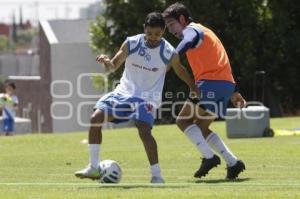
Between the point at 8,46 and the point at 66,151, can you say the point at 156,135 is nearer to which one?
the point at 66,151

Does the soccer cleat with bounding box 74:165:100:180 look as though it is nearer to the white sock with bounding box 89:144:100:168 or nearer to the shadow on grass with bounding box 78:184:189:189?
the white sock with bounding box 89:144:100:168

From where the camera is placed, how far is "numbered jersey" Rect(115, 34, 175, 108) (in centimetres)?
1090

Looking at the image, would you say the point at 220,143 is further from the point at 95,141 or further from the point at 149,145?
the point at 95,141

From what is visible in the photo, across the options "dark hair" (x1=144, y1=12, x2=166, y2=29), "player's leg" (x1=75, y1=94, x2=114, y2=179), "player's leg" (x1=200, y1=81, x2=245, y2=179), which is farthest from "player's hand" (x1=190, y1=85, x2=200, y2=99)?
"player's leg" (x1=75, y1=94, x2=114, y2=179)

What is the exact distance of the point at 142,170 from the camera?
42.6 feet

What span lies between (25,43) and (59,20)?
94573mm

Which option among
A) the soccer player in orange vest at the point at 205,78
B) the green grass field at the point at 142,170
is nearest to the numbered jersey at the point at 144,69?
the soccer player in orange vest at the point at 205,78

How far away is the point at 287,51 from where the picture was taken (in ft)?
151

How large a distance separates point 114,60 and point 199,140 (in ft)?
5.34

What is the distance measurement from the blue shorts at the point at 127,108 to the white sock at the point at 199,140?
0.96 metres

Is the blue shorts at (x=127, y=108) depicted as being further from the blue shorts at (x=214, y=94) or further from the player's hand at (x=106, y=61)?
the blue shorts at (x=214, y=94)

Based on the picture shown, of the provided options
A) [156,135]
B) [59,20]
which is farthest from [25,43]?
[156,135]

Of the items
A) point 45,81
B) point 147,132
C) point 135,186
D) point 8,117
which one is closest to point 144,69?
point 147,132

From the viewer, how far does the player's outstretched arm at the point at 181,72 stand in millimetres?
11102
